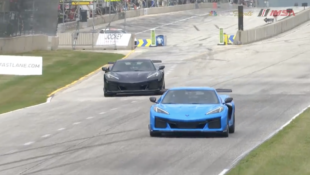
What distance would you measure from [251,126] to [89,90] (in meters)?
13.0

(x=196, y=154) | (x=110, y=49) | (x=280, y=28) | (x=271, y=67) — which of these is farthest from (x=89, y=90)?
(x=280, y=28)

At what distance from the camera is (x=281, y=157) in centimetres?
1270

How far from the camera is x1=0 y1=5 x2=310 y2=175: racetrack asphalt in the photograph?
12734mm

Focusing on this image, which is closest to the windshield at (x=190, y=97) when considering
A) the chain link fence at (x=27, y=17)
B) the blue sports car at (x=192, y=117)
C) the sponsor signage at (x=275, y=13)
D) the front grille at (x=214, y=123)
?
the blue sports car at (x=192, y=117)

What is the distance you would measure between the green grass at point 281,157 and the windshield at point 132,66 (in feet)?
33.1

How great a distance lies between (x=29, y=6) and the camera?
148ft

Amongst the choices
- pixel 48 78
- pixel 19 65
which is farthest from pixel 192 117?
pixel 48 78

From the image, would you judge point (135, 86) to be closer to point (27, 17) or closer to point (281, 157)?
point (281, 157)

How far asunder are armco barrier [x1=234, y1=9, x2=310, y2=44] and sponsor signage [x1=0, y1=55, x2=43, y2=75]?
2363 centimetres

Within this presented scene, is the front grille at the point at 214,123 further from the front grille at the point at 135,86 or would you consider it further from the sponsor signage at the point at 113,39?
the sponsor signage at the point at 113,39

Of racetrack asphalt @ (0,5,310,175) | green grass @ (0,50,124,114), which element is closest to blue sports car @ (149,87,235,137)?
racetrack asphalt @ (0,5,310,175)

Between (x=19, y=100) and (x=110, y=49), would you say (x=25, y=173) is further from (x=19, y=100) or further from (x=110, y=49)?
(x=110, y=49)

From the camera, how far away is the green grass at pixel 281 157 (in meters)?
11.5

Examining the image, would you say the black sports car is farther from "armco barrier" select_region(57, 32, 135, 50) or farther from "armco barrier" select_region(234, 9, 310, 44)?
"armco barrier" select_region(234, 9, 310, 44)
